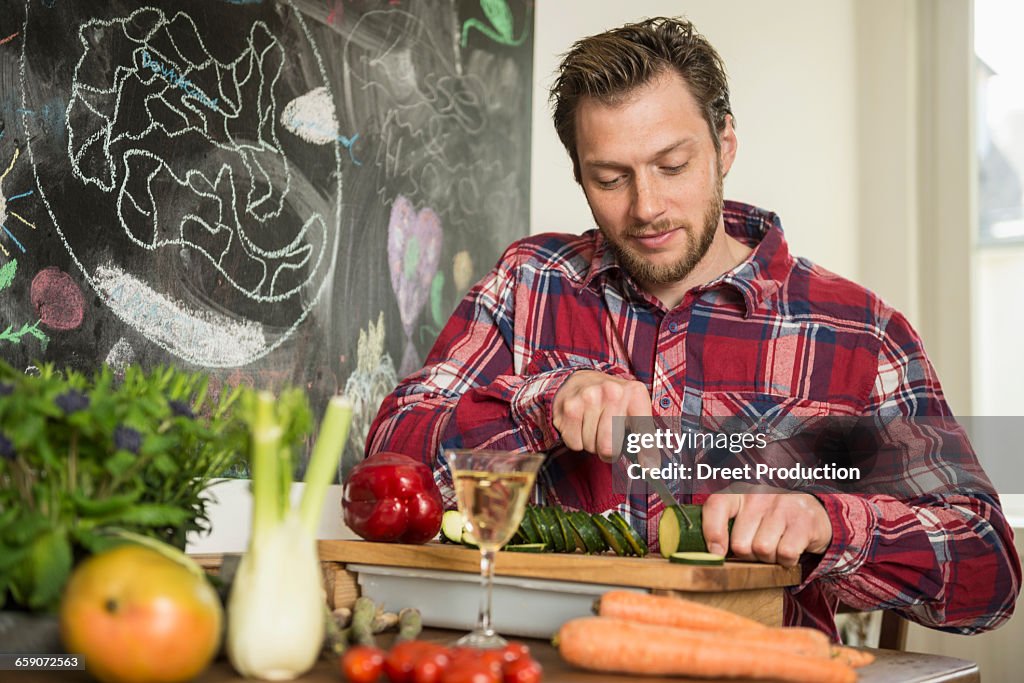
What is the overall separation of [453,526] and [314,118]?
3.77ft

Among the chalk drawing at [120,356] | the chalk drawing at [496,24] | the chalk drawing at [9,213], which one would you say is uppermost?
the chalk drawing at [496,24]

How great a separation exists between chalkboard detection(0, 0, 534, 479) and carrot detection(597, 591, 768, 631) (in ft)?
3.42

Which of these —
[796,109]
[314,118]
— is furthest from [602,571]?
[796,109]

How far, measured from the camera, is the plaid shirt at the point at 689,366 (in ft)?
5.05

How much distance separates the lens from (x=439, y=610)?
46.1 inches

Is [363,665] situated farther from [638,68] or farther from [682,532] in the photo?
[638,68]

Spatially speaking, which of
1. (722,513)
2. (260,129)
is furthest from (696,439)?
(260,129)

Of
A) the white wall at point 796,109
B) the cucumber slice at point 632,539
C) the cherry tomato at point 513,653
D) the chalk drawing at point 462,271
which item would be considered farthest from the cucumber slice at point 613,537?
the white wall at point 796,109

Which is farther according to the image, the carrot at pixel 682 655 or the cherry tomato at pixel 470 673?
the carrot at pixel 682 655

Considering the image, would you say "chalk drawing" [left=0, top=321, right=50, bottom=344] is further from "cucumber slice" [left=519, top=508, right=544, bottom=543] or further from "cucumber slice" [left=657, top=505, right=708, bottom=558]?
"cucumber slice" [left=657, top=505, right=708, bottom=558]

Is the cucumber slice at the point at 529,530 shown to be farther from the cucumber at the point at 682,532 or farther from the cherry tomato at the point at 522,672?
the cherry tomato at the point at 522,672

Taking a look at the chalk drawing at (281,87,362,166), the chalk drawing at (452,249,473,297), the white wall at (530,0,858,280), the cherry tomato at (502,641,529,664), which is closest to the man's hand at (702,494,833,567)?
the cherry tomato at (502,641,529,664)

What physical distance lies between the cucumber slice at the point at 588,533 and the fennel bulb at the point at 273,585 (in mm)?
431

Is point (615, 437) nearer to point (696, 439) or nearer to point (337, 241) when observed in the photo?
point (696, 439)
